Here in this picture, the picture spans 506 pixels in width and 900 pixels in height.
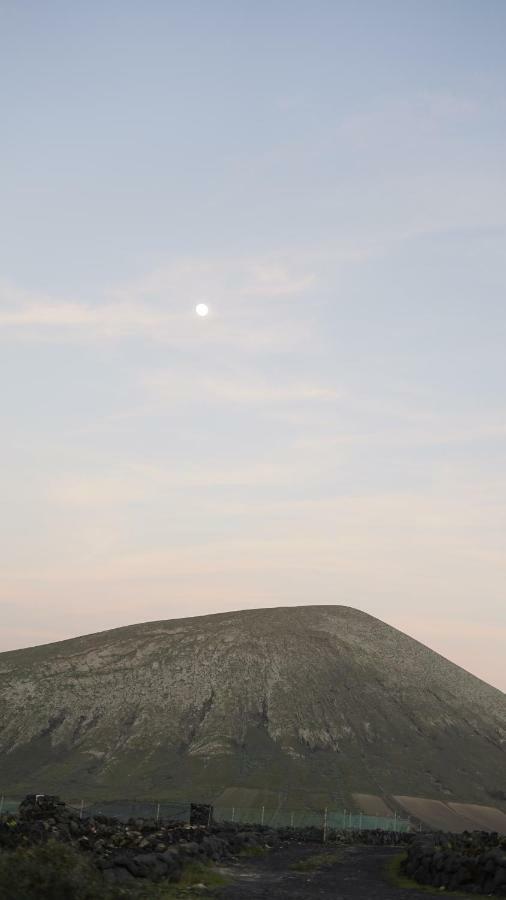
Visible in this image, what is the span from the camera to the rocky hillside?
129500mm

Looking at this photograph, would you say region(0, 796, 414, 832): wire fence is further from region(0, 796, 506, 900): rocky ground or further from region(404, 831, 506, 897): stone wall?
region(404, 831, 506, 897): stone wall

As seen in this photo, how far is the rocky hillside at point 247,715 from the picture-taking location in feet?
425

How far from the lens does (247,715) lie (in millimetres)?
152000

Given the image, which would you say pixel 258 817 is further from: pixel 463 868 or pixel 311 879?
pixel 463 868

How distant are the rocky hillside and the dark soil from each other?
7517 centimetres

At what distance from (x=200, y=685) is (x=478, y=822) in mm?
59785

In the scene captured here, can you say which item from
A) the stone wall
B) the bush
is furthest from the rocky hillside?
the bush

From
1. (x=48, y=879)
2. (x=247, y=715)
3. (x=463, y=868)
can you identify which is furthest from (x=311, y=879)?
(x=247, y=715)

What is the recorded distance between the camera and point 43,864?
20.5 metres

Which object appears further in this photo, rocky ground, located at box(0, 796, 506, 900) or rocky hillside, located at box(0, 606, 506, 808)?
rocky hillside, located at box(0, 606, 506, 808)

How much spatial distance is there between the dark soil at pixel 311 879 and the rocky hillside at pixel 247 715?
75.2 meters

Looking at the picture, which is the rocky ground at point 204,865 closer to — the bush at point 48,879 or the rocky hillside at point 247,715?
the bush at point 48,879

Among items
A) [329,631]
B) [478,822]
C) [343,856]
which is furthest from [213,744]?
[343,856]

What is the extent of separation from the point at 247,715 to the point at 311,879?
394ft
